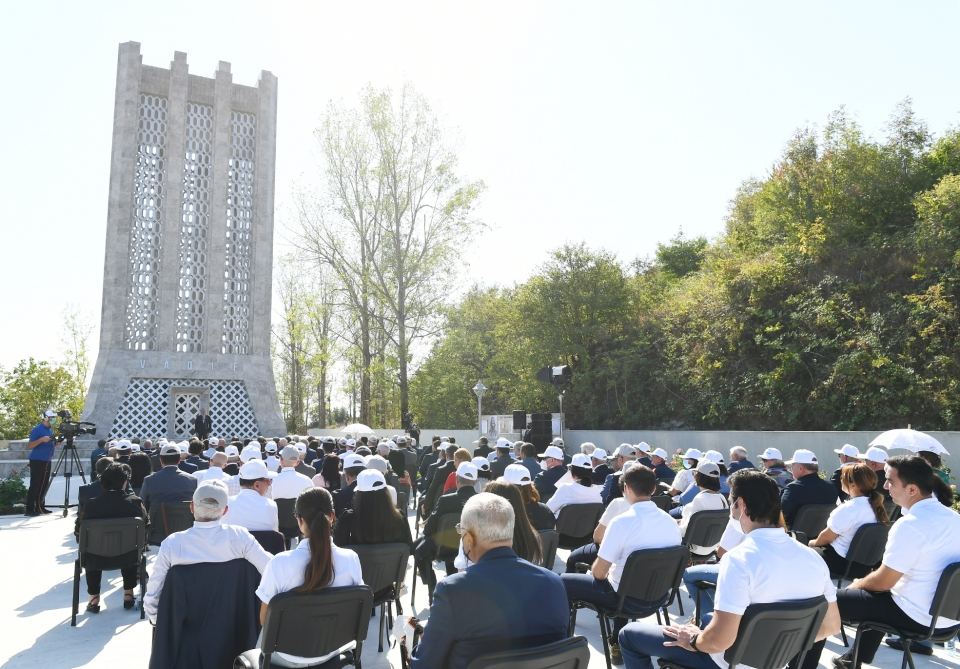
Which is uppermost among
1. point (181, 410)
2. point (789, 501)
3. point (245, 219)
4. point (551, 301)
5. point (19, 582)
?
point (245, 219)

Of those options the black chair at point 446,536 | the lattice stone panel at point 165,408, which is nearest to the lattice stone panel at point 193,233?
the lattice stone panel at point 165,408

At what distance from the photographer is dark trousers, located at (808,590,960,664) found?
151 inches

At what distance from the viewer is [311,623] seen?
3.24 metres

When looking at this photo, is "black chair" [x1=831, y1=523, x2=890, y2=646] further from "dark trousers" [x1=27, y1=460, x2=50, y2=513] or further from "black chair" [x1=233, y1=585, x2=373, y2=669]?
"dark trousers" [x1=27, y1=460, x2=50, y2=513]

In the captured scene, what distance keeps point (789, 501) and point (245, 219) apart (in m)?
24.7

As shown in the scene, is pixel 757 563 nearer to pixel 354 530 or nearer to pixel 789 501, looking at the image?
pixel 354 530

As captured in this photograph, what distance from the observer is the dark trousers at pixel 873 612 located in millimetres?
3842

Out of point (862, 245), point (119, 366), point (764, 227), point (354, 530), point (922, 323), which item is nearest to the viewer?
point (354, 530)

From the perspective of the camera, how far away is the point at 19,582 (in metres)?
7.46

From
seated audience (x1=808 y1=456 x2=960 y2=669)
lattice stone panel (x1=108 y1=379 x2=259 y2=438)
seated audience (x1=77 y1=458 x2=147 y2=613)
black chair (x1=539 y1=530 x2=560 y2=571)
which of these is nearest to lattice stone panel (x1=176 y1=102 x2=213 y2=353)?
lattice stone panel (x1=108 y1=379 x2=259 y2=438)

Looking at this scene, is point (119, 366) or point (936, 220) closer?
point (936, 220)

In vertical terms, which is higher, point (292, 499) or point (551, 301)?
point (551, 301)

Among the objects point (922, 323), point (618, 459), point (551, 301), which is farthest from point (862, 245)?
point (618, 459)

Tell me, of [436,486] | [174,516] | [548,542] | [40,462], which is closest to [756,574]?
[548,542]
